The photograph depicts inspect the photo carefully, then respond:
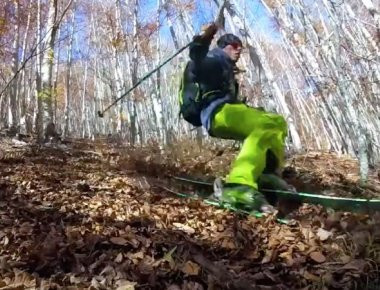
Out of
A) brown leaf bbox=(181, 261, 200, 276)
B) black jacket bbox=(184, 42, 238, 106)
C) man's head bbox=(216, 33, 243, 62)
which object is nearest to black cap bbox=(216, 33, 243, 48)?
man's head bbox=(216, 33, 243, 62)

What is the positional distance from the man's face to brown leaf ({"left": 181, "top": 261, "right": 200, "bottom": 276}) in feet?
7.68

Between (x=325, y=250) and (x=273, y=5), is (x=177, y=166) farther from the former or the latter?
(x=273, y=5)

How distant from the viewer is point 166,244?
8.96 feet

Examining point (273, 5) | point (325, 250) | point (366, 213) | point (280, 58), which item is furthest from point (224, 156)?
point (280, 58)

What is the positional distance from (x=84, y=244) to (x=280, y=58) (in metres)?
30.3

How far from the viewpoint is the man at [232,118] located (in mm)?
3609

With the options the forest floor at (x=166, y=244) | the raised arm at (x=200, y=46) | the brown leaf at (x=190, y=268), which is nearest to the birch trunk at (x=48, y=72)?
the forest floor at (x=166, y=244)

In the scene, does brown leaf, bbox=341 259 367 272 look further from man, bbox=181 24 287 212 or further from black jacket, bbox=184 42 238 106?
black jacket, bbox=184 42 238 106

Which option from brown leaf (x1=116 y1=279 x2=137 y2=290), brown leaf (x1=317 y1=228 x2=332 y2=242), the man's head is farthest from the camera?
the man's head

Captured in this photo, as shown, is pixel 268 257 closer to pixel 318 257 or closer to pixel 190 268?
pixel 318 257

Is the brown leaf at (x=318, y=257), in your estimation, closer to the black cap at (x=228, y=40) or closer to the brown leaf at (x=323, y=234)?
the brown leaf at (x=323, y=234)

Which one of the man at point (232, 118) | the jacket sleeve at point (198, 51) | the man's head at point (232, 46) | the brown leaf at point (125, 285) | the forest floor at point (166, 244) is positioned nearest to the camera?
the brown leaf at point (125, 285)

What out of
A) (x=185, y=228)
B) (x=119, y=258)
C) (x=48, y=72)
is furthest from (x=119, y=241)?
(x=48, y=72)

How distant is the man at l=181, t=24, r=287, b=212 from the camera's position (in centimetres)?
361
